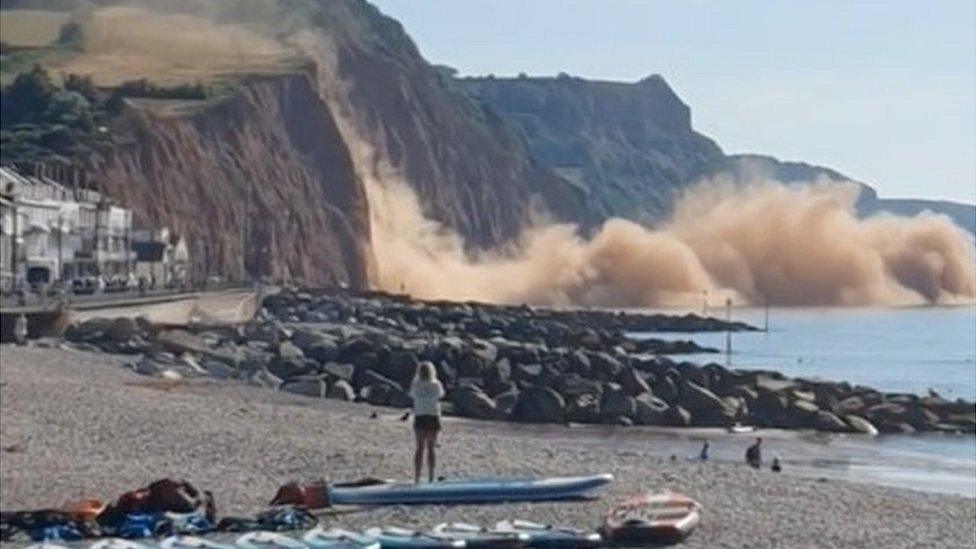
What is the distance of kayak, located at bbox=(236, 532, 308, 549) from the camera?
11.5 meters

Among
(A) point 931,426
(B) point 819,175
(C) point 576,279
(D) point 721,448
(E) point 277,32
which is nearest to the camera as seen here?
A: (D) point 721,448

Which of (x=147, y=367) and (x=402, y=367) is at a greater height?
(x=147, y=367)

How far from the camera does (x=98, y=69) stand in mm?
56906

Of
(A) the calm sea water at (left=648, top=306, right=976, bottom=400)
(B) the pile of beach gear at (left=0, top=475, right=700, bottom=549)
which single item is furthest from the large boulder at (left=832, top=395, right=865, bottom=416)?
(B) the pile of beach gear at (left=0, top=475, right=700, bottom=549)

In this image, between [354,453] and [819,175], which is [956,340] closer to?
[354,453]

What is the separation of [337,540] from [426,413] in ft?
10.2

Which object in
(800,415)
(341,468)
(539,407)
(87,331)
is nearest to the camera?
(341,468)

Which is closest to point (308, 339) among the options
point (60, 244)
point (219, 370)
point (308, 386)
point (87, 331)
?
point (87, 331)

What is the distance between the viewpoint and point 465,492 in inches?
555

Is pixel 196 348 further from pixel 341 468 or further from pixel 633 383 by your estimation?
pixel 341 468

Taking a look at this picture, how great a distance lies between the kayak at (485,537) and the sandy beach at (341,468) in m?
0.92

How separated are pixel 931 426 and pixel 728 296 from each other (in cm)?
8550

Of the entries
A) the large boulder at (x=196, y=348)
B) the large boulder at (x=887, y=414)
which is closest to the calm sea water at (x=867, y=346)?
the large boulder at (x=887, y=414)

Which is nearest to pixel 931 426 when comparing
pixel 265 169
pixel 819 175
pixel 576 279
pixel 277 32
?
pixel 277 32
